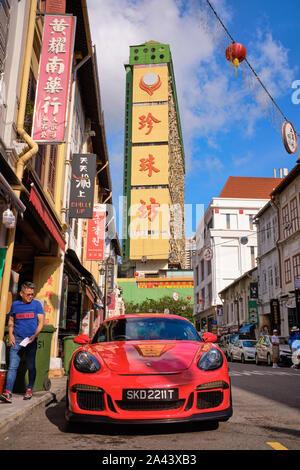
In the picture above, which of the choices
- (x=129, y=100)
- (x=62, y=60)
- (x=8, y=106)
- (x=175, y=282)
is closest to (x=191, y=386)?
(x=8, y=106)

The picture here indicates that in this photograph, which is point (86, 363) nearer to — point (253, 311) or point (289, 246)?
point (289, 246)

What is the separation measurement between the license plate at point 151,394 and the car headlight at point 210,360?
0.53 m

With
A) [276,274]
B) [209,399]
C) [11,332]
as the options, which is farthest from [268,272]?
[209,399]

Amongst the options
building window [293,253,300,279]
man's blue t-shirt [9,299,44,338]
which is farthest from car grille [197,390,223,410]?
building window [293,253,300,279]

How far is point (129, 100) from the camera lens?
95500mm

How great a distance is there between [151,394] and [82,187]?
12903 millimetres

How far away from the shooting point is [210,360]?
4.56m

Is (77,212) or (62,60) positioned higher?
(62,60)

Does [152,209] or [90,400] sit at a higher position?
[152,209]

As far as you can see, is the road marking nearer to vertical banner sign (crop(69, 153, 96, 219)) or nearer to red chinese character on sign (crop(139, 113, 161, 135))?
vertical banner sign (crop(69, 153, 96, 219))

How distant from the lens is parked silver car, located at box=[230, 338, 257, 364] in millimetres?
25319

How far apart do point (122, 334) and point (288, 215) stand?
2971cm

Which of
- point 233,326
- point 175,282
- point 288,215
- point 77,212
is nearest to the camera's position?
point 77,212
